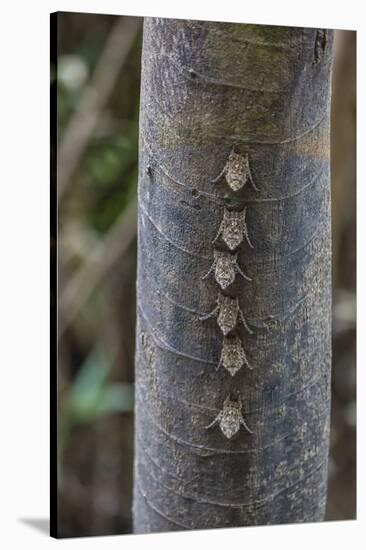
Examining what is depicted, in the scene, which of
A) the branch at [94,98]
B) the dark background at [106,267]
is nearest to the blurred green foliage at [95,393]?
the dark background at [106,267]

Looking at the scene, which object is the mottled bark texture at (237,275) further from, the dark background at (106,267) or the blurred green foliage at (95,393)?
the blurred green foliage at (95,393)

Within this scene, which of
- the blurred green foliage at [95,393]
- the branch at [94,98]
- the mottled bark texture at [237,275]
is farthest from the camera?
the blurred green foliage at [95,393]

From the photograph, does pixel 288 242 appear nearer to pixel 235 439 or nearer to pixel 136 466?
pixel 235 439

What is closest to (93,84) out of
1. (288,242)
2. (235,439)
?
(288,242)

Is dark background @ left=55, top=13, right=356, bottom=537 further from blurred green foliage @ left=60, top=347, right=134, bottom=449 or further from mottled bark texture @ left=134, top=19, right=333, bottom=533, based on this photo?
mottled bark texture @ left=134, top=19, right=333, bottom=533

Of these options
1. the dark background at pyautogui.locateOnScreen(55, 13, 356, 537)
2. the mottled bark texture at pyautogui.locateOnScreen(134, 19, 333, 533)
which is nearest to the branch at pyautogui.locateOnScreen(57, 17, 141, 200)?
the dark background at pyautogui.locateOnScreen(55, 13, 356, 537)
